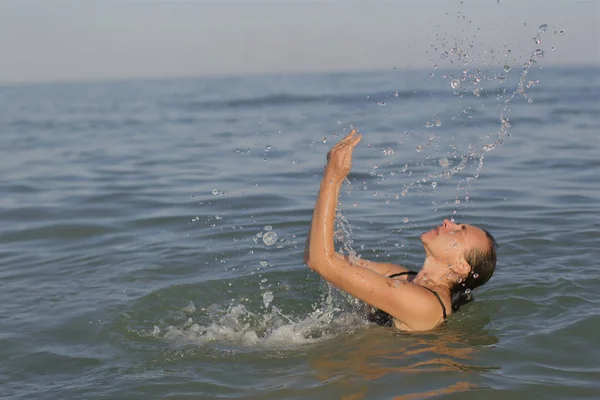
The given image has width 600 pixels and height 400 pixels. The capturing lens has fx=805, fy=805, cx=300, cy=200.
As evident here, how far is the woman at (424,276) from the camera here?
4.84 meters

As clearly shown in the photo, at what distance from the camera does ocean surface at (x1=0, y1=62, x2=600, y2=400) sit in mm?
5062

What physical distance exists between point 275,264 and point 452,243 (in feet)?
8.70

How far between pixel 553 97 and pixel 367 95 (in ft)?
19.5

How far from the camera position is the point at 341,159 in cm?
451

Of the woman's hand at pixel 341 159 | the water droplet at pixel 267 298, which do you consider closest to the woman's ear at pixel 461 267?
the woman's hand at pixel 341 159

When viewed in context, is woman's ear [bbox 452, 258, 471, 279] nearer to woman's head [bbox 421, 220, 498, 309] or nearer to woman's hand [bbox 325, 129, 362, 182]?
woman's head [bbox 421, 220, 498, 309]

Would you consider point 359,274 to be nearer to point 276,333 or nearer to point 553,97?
point 276,333

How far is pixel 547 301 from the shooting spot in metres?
6.38

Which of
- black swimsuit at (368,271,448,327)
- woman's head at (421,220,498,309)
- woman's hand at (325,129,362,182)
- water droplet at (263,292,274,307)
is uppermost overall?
woman's hand at (325,129,362,182)

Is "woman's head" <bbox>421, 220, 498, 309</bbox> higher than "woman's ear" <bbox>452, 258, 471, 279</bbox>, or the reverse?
"woman's head" <bbox>421, 220, 498, 309</bbox>

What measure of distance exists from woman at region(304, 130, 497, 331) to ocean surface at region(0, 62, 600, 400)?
0.24 meters

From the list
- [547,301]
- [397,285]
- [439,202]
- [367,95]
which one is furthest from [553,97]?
[397,285]

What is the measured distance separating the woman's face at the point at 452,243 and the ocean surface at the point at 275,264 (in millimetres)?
588

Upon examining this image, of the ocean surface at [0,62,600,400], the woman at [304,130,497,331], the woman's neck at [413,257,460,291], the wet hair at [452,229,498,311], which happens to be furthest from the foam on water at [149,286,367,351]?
the wet hair at [452,229,498,311]
